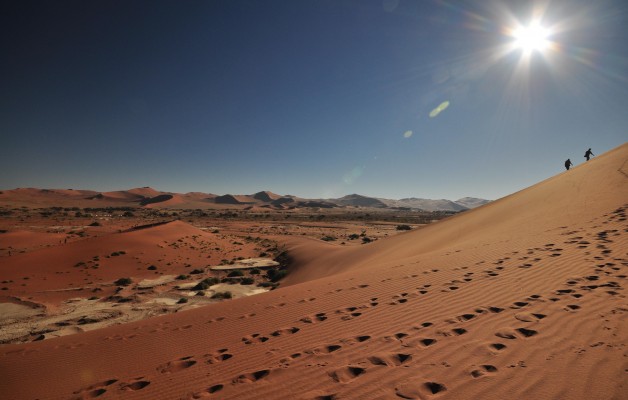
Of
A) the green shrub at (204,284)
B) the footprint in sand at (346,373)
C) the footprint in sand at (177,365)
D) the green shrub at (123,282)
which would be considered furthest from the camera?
the green shrub at (123,282)

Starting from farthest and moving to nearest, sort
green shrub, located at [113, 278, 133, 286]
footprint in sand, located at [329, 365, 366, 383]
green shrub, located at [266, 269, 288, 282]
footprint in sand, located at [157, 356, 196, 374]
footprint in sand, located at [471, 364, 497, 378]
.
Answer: green shrub, located at [266, 269, 288, 282] < green shrub, located at [113, 278, 133, 286] < footprint in sand, located at [157, 356, 196, 374] < footprint in sand, located at [329, 365, 366, 383] < footprint in sand, located at [471, 364, 497, 378]

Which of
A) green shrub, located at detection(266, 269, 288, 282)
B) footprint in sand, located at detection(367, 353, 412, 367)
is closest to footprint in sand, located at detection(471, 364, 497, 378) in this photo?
footprint in sand, located at detection(367, 353, 412, 367)

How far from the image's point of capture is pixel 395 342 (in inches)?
154

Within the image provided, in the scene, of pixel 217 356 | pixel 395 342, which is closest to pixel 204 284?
pixel 217 356

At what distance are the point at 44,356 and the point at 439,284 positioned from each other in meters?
8.06

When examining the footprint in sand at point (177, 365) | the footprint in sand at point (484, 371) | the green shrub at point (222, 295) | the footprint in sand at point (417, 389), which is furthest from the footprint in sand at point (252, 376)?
the green shrub at point (222, 295)

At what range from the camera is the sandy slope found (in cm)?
289

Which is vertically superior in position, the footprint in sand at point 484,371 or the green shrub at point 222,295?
the footprint in sand at point 484,371

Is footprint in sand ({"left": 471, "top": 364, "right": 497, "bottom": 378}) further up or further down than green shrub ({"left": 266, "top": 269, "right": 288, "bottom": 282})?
further up

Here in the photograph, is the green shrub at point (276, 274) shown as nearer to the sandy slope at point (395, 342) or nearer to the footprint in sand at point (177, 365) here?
the sandy slope at point (395, 342)

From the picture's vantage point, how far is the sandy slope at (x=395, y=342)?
9.50 feet

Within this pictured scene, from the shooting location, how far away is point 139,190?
176m

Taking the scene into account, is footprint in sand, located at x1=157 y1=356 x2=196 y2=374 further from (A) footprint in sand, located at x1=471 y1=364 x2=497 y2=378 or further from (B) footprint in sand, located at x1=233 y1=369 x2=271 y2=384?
(A) footprint in sand, located at x1=471 y1=364 x2=497 y2=378

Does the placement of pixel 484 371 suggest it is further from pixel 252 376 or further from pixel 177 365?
pixel 177 365
